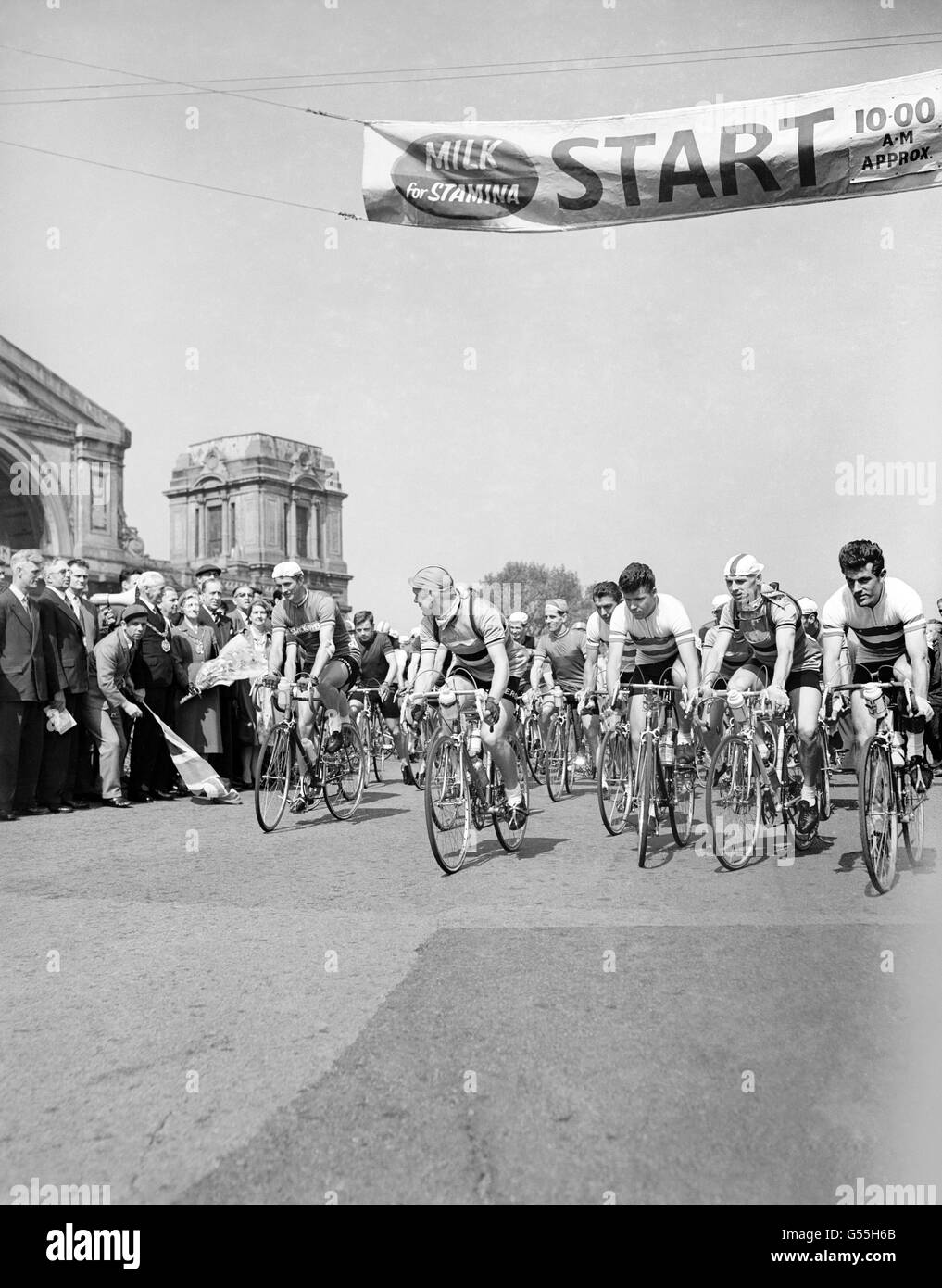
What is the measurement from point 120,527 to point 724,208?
40.1 metres

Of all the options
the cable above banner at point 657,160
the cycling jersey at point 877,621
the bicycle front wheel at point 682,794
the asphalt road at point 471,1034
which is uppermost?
the cable above banner at point 657,160

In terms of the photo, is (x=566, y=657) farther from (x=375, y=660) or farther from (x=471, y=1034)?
(x=471, y=1034)

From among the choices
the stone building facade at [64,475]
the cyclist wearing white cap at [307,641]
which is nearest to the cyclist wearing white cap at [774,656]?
the cyclist wearing white cap at [307,641]

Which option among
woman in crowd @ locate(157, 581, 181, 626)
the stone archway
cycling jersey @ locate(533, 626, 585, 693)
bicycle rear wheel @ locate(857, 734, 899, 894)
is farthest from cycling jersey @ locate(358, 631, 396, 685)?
the stone archway

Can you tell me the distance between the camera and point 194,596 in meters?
12.9

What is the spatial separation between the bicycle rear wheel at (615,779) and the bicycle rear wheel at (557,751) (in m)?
3.35

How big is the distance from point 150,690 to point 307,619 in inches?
97.2

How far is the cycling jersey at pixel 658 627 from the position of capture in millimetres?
8469

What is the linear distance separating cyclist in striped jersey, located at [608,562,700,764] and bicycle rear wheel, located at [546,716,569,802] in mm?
Result: 3801

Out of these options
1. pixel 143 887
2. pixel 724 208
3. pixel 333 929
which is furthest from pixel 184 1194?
pixel 143 887

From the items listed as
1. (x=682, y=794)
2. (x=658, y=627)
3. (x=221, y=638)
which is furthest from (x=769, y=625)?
(x=221, y=638)

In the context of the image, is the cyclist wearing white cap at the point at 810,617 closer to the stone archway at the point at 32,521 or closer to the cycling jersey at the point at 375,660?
the cycling jersey at the point at 375,660

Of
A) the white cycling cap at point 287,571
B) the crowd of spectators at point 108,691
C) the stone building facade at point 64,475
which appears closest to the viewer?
the white cycling cap at point 287,571

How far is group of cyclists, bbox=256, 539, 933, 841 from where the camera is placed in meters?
6.91
